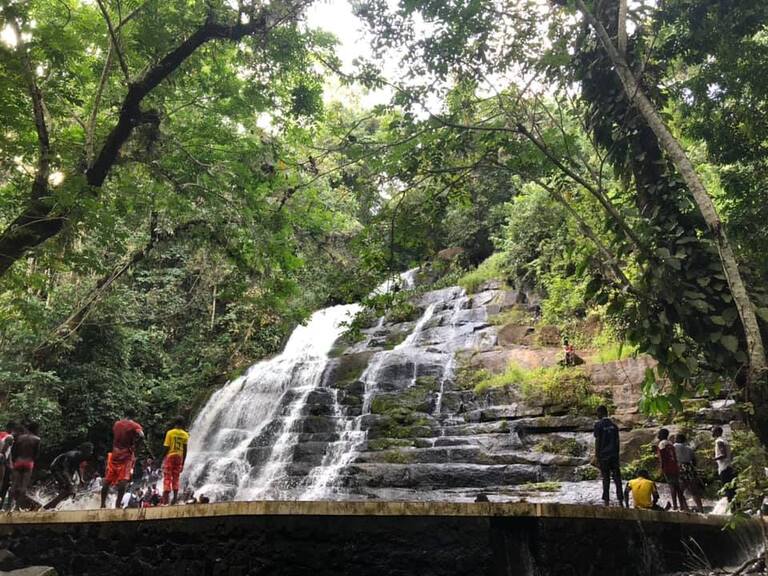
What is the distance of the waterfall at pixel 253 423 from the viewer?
12.1 metres

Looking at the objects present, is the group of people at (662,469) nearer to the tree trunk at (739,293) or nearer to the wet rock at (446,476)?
the wet rock at (446,476)

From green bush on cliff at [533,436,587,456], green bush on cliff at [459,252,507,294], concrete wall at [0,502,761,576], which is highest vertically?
green bush on cliff at [459,252,507,294]

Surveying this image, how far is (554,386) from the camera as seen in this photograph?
11.9 metres

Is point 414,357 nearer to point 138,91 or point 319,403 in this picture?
point 319,403

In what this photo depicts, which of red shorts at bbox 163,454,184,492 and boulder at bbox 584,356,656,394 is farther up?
boulder at bbox 584,356,656,394

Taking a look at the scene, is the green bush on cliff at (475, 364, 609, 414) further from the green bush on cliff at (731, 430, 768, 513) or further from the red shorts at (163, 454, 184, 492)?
the green bush on cliff at (731, 430, 768, 513)

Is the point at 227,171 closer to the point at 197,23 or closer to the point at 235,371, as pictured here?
the point at 197,23

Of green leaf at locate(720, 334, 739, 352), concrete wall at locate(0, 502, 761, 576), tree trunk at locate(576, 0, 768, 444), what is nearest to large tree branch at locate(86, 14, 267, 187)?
concrete wall at locate(0, 502, 761, 576)

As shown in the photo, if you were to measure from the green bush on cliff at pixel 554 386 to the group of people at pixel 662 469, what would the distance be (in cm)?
247

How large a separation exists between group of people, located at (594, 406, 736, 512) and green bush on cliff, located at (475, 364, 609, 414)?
97.2 inches

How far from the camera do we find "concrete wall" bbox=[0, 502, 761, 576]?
178 inches

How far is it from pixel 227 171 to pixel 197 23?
209 cm

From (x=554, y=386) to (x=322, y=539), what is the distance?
27.6 feet

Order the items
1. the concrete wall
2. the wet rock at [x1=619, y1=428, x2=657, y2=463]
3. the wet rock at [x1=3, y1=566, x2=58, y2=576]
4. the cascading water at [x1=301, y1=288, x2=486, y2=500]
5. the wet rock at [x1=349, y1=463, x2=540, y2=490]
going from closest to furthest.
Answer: the concrete wall
the wet rock at [x1=3, y1=566, x2=58, y2=576]
the wet rock at [x1=349, y1=463, x2=540, y2=490]
the wet rock at [x1=619, y1=428, x2=657, y2=463]
the cascading water at [x1=301, y1=288, x2=486, y2=500]
